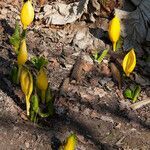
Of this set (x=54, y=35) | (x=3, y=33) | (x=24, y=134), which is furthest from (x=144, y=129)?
(x=3, y=33)

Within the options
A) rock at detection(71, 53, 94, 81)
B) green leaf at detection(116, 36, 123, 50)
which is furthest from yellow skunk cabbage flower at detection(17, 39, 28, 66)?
green leaf at detection(116, 36, 123, 50)

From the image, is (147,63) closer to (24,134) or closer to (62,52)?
(62,52)

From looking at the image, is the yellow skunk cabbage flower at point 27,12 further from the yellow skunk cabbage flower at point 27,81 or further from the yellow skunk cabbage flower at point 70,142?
the yellow skunk cabbage flower at point 70,142

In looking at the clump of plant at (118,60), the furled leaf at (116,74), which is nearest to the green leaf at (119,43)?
the clump of plant at (118,60)

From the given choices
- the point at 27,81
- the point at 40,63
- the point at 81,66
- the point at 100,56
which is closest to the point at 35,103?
the point at 27,81

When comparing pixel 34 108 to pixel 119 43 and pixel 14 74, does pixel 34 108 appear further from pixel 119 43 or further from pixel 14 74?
pixel 119 43

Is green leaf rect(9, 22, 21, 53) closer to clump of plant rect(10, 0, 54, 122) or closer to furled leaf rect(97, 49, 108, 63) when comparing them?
clump of plant rect(10, 0, 54, 122)
